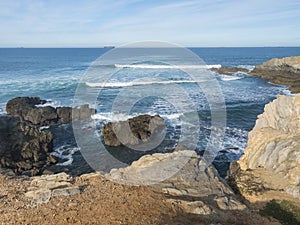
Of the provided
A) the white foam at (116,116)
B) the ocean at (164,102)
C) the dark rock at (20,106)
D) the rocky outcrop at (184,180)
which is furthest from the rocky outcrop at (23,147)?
the rocky outcrop at (184,180)

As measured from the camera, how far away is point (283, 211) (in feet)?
34.3

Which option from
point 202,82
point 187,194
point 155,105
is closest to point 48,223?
point 187,194

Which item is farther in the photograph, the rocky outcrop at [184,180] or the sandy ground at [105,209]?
the rocky outcrop at [184,180]

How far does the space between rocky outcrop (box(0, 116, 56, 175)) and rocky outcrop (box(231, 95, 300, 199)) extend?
12918mm

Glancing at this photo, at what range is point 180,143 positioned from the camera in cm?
2311

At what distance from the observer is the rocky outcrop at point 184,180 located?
32.1 feet

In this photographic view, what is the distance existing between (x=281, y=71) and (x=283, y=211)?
5680cm

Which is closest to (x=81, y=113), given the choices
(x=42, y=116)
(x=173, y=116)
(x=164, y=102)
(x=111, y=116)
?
(x=111, y=116)

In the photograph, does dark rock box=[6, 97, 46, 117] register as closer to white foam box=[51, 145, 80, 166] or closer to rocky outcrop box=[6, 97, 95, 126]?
rocky outcrop box=[6, 97, 95, 126]

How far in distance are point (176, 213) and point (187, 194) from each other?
64.1 inches

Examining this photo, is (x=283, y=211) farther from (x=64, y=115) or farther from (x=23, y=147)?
(x=64, y=115)

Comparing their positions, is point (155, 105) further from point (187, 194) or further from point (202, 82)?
point (187, 194)

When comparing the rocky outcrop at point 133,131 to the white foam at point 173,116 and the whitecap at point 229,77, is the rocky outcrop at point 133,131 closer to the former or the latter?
the white foam at point 173,116

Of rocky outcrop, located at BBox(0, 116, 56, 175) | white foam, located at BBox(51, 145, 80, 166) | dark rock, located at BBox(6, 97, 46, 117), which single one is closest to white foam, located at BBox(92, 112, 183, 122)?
white foam, located at BBox(51, 145, 80, 166)
